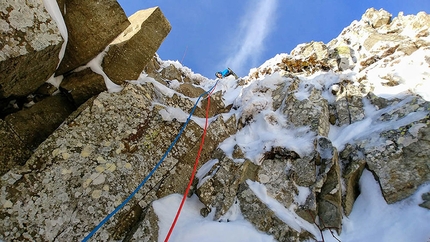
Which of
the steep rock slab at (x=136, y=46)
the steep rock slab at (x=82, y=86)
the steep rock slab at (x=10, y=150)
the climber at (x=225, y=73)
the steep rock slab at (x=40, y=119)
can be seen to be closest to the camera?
the steep rock slab at (x=10, y=150)

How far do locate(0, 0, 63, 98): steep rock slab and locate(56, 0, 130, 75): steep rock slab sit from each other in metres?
0.70

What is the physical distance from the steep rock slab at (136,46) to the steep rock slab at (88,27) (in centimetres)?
34

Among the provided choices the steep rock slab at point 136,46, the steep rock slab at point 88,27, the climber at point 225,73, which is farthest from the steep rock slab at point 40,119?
the climber at point 225,73

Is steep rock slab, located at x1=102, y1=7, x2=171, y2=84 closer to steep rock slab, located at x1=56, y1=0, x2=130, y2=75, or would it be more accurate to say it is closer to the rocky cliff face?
the rocky cliff face

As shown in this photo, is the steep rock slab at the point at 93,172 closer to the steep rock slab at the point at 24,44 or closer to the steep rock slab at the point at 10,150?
the steep rock slab at the point at 10,150

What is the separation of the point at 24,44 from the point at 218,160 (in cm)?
410

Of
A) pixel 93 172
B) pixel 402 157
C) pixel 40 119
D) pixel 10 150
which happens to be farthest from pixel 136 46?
pixel 402 157

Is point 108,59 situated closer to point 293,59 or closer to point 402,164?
point 402,164

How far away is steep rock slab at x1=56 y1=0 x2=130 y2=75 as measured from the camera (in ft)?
15.4

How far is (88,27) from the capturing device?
4.85 meters

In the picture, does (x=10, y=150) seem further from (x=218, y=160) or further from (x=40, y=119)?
(x=218, y=160)

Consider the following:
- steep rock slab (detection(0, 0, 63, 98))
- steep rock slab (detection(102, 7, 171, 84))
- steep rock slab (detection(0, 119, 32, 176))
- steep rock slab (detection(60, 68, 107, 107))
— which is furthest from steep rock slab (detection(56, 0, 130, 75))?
steep rock slab (detection(0, 119, 32, 176))

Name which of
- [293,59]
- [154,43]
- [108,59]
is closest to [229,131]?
[154,43]

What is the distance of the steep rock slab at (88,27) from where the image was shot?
4.71 metres
